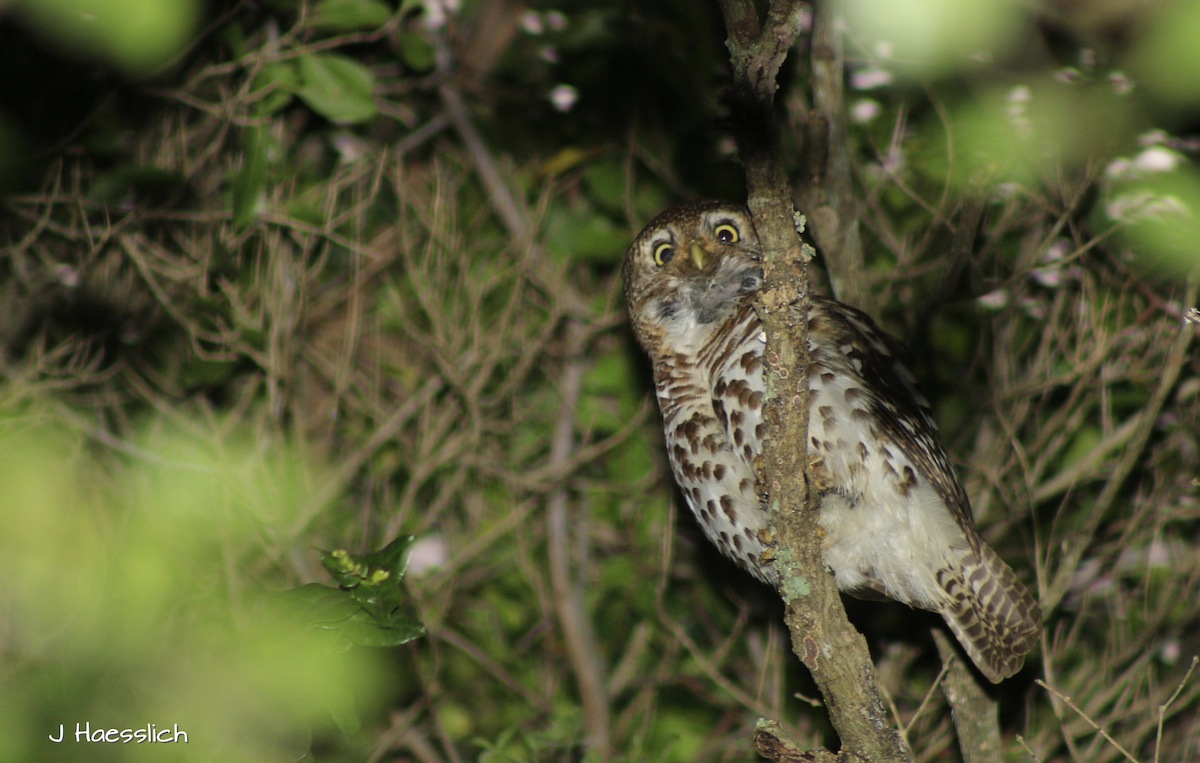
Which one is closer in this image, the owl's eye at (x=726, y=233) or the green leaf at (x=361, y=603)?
the green leaf at (x=361, y=603)

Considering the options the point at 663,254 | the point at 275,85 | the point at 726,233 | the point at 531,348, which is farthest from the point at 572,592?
the point at 275,85

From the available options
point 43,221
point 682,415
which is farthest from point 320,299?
point 682,415

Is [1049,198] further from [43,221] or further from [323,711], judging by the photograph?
[43,221]

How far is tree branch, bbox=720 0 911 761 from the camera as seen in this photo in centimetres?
214

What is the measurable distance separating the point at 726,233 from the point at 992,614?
1498mm

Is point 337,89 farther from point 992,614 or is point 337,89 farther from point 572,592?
point 992,614

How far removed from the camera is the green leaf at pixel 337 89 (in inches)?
151

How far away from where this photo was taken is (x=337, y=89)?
152 inches

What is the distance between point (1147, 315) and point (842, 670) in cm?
222

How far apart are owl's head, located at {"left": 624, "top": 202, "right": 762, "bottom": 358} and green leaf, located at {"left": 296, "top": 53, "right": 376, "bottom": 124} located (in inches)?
43.0

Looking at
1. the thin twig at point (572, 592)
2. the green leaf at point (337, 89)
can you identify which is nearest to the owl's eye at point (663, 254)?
the thin twig at point (572, 592)

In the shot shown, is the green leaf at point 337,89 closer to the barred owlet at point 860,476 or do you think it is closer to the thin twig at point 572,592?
the thin twig at point 572,592

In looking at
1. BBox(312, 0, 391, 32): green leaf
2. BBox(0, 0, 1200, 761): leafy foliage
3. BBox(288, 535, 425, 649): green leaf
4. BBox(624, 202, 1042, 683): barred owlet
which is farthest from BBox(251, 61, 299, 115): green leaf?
BBox(288, 535, 425, 649): green leaf

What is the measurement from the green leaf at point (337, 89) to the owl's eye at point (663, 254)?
3.66ft
